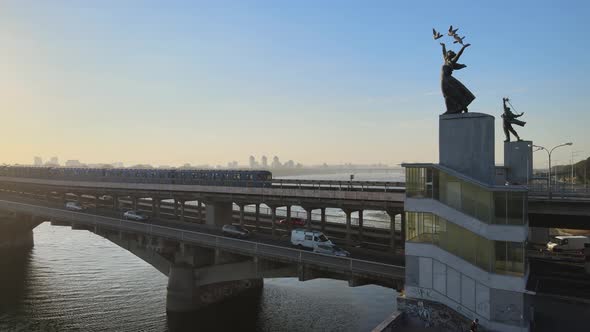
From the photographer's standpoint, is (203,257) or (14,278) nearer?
(203,257)

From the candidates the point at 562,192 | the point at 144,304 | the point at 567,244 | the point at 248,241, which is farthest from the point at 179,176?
the point at 567,244

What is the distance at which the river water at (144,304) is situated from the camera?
4906 centimetres

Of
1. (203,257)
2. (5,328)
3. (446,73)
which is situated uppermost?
(446,73)

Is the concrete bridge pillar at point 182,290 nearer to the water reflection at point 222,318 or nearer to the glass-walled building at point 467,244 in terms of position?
the water reflection at point 222,318

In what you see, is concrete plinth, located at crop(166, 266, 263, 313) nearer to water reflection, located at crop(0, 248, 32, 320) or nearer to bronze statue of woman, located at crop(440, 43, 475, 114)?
water reflection, located at crop(0, 248, 32, 320)

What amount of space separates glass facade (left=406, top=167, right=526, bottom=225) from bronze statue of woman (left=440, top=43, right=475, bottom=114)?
5.35m

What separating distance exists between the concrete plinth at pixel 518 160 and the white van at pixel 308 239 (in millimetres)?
21146

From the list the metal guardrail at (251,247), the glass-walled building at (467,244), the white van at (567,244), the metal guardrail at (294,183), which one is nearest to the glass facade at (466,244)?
the glass-walled building at (467,244)

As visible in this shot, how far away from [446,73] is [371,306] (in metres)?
31.8

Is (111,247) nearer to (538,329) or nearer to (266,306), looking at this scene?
(266,306)

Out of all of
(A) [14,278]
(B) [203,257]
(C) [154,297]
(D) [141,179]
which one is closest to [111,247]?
(A) [14,278]

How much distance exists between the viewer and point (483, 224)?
28906 mm

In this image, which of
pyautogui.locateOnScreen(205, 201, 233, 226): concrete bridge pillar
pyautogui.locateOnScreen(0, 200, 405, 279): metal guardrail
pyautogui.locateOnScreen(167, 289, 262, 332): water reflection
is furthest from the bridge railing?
pyautogui.locateOnScreen(205, 201, 233, 226): concrete bridge pillar

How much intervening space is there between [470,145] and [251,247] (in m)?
23.1
